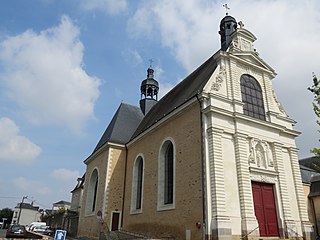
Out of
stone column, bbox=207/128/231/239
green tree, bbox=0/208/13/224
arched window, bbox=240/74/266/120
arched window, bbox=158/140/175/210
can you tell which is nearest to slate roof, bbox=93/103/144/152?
arched window, bbox=158/140/175/210

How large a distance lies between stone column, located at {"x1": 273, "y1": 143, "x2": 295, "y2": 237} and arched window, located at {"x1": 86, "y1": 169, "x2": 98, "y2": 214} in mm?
14440

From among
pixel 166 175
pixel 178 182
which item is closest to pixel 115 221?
pixel 166 175

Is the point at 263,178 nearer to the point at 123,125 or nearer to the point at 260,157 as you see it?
the point at 260,157

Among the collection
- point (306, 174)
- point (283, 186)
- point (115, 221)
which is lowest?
point (115, 221)

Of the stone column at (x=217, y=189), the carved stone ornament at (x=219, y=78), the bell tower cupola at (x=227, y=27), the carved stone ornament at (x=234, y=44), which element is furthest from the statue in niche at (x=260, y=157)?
the bell tower cupola at (x=227, y=27)

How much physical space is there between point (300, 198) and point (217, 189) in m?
5.61

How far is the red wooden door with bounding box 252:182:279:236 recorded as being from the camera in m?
12.1

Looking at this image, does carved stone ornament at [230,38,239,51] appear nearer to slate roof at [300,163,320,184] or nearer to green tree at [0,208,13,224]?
slate roof at [300,163,320,184]

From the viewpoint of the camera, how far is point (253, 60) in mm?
15961

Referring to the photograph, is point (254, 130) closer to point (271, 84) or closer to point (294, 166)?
point (294, 166)

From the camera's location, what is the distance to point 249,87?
50.3ft

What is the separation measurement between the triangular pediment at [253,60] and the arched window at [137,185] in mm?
8862

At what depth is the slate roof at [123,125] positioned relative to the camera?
68.8ft

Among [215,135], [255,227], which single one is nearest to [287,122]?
[215,135]
